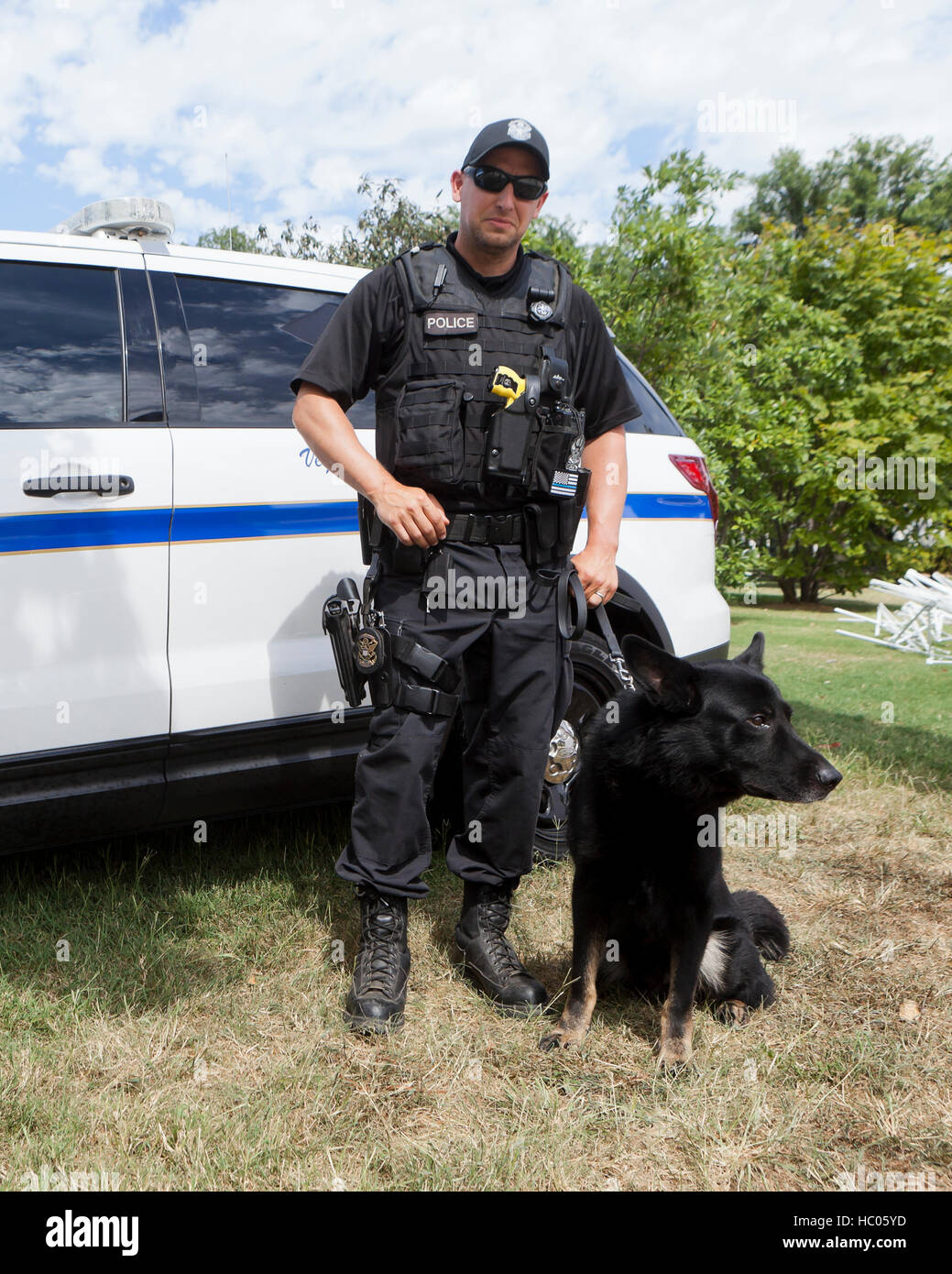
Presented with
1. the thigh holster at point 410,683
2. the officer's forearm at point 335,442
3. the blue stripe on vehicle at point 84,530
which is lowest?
the thigh holster at point 410,683

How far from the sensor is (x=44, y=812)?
100 inches

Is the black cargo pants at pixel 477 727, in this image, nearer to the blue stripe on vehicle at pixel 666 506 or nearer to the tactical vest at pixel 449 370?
the tactical vest at pixel 449 370

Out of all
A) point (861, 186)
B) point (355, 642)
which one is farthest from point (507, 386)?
point (861, 186)

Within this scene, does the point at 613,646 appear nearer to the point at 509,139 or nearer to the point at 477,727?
the point at 477,727

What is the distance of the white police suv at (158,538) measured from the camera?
2529 mm

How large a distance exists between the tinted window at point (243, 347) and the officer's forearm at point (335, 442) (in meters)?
0.50

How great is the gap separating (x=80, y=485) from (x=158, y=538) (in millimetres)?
244

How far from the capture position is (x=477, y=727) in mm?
2699

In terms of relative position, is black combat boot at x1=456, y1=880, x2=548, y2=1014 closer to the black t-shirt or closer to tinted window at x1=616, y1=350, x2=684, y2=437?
the black t-shirt

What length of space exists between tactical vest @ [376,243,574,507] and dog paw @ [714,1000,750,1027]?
146 centimetres

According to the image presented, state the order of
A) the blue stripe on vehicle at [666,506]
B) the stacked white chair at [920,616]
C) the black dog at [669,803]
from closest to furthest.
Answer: the black dog at [669,803] → the blue stripe on vehicle at [666,506] → the stacked white chair at [920,616]

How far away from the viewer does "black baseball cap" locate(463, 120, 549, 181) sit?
2.39 metres

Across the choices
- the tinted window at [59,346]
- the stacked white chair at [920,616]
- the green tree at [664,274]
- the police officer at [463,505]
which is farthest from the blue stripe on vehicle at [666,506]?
the green tree at [664,274]
